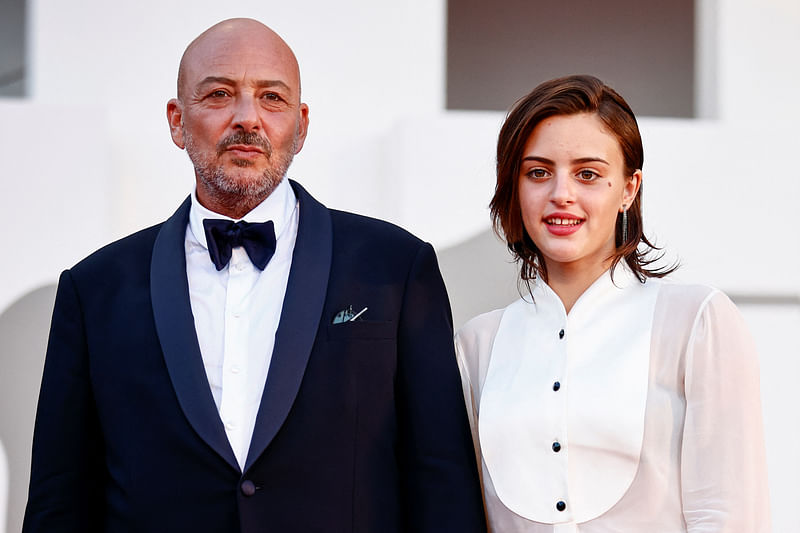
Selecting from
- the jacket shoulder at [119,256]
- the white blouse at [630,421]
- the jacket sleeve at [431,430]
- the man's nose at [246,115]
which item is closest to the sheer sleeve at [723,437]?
the white blouse at [630,421]

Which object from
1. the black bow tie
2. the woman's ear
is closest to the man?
the black bow tie

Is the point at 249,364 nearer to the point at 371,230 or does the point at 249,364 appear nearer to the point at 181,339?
the point at 181,339

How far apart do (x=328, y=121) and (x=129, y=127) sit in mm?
655

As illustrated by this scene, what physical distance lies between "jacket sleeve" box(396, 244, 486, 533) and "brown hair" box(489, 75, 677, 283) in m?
0.29

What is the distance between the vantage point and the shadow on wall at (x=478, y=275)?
328 cm

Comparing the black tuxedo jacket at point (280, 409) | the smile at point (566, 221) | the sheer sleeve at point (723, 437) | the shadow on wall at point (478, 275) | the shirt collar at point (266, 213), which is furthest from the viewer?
the shadow on wall at point (478, 275)

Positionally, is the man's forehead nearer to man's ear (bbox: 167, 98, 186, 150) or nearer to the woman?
man's ear (bbox: 167, 98, 186, 150)

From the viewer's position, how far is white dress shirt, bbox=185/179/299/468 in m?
2.05

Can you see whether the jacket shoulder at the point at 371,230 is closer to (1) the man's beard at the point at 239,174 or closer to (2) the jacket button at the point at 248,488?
(1) the man's beard at the point at 239,174

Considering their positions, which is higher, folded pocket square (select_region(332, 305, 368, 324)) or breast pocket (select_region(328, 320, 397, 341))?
folded pocket square (select_region(332, 305, 368, 324))

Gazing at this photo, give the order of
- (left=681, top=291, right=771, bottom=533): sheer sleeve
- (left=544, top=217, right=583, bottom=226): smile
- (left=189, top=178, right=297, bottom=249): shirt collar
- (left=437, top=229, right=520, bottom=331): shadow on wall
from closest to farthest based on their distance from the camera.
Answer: (left=681, top=291, right=771, bottom=533): sheer sleeve → (left=544, top=217, right=583, bottom=226): smile → (left=189, top=178, right=297, bottom=249): shirt collar → (left=437, top=229, right=520, bottom=331): shadow on wall

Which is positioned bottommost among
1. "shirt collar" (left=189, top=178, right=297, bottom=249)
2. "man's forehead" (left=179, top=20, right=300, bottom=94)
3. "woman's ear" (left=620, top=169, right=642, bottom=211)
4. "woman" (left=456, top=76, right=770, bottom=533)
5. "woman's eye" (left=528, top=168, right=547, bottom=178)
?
Result: "woman" (left=456, top=76, right=770, bottom=533)

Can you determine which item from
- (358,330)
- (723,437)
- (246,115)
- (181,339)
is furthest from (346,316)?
(723,437)

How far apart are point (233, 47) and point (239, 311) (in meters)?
0.60
